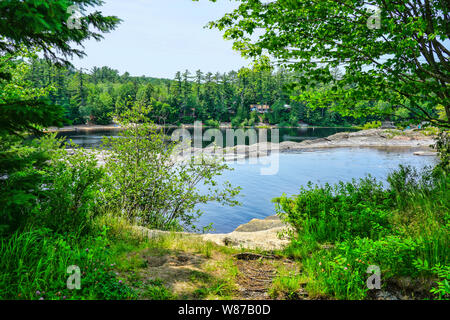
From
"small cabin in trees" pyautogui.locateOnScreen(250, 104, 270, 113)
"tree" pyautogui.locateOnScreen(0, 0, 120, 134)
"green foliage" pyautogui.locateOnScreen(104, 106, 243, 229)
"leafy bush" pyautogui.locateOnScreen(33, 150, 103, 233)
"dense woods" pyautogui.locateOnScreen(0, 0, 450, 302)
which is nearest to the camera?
"tree" pyautogui.locateOnScreen(0, 0, 120, 134)

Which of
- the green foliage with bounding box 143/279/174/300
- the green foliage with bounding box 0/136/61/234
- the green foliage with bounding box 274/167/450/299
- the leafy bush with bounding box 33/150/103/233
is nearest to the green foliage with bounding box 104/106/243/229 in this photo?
the leafy bush with bounding box 33/150/103/233

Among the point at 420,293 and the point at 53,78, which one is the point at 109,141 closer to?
the point at 420,293

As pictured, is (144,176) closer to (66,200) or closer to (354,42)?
(66,200)

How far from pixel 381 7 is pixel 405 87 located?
1861mm

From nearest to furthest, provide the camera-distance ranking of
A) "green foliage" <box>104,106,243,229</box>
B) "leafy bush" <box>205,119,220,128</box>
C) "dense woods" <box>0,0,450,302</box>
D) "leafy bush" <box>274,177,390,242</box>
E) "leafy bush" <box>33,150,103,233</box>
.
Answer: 1. "dense woods" <box>0,0,450,302</box>
2. "leafy bush" <box>33,150,103,233</box>
3. "leafy bush" <box>274,177,390,242</box>
4. "green foliage" <box>104,106,243,229</box>
5. "leafy bush" <box>205,119,220,128</box>

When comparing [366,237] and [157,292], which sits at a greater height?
[366,237]

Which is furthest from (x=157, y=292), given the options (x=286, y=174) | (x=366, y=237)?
(x=286, y=174)

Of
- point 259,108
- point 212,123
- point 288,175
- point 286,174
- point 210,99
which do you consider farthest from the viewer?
point 259,108

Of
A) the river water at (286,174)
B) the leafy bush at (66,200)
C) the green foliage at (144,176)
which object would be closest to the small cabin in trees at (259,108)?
the river water at (286,174)

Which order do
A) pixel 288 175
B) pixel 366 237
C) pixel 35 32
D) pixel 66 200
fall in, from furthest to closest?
pixel 288 175 → pixel 66 200 → pixel 366 237 → pixel 35 32

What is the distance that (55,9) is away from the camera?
273 centimetres

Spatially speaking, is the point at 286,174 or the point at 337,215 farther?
the point at 286,174

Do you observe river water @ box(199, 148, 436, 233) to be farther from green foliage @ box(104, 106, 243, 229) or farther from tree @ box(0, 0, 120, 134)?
tree @ box(0, 0, 120, 134)
